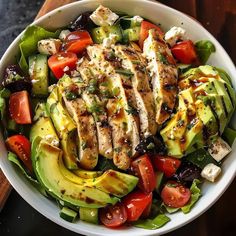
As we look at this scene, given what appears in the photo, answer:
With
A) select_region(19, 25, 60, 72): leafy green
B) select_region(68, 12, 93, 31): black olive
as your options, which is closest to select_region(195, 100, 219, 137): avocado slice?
select_region(68, 12, 93, 31): black olive

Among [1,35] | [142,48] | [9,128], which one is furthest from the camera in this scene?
[1,35]

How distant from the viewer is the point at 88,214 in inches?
93.3

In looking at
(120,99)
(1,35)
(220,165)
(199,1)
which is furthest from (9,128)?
(199,1)

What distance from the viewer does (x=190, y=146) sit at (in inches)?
94.5

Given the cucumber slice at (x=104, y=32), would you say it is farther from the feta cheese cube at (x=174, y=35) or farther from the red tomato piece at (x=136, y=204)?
the red tomato piece at (x=136, y=204)

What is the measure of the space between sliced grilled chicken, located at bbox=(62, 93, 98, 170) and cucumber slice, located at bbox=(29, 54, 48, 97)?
0.54 ft

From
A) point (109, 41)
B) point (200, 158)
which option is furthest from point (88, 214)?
point (109, 41)

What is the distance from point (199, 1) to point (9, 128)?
124cm

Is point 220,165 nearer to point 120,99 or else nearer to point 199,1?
point 120,99

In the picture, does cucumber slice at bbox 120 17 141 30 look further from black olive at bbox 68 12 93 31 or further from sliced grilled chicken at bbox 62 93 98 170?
sliced grilled chicken at bbox 62 93 98 170

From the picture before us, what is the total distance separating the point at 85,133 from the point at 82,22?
57 centimetres

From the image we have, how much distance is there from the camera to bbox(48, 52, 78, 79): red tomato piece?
2514mm

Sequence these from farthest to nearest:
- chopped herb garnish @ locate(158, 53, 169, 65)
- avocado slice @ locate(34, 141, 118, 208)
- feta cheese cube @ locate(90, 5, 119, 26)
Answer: feta cheese cube @ locate(90, 5, 119, 26) < chopped herb garnish @ locate(158, 53, 169, 65) < avocado slice @ locate(34, 141, 118, 208)

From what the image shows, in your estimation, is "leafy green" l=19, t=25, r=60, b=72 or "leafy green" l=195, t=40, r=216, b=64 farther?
"leafy green" l=195, t=40, r=216, b=64
